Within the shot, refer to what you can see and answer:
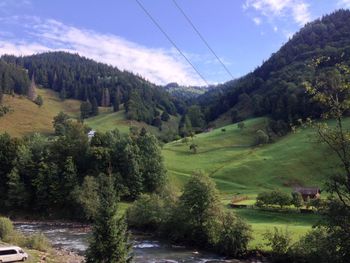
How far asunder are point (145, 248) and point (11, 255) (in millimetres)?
22980

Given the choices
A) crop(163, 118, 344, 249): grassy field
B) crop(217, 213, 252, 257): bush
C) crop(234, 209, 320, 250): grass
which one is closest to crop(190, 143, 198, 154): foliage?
crop(163, 118, 344, 249): grassy field

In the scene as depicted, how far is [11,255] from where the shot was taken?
43688mm

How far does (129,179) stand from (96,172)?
25.7 ft

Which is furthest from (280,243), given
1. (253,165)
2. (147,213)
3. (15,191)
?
(253,165)

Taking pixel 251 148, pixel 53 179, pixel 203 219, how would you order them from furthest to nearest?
pixel 251 148
pixel 53 179
pixel 203 219

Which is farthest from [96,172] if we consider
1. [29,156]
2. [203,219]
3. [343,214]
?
[343,214]

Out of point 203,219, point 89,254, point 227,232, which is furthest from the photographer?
point 203,219

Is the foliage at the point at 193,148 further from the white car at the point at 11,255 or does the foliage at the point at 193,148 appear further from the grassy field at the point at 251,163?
the white car at the point at 11,255

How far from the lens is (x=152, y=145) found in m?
111

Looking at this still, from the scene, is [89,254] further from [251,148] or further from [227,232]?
[251,148]

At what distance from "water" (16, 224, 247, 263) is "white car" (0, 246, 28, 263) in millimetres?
15047

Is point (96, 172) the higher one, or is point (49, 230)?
point (96, 172)

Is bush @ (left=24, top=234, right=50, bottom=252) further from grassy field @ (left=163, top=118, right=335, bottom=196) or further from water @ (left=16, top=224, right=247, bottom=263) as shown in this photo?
grassy field @ (left=163, top=118, right=335, bottom=196)

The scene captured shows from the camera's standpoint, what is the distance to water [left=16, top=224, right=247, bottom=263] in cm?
5600
